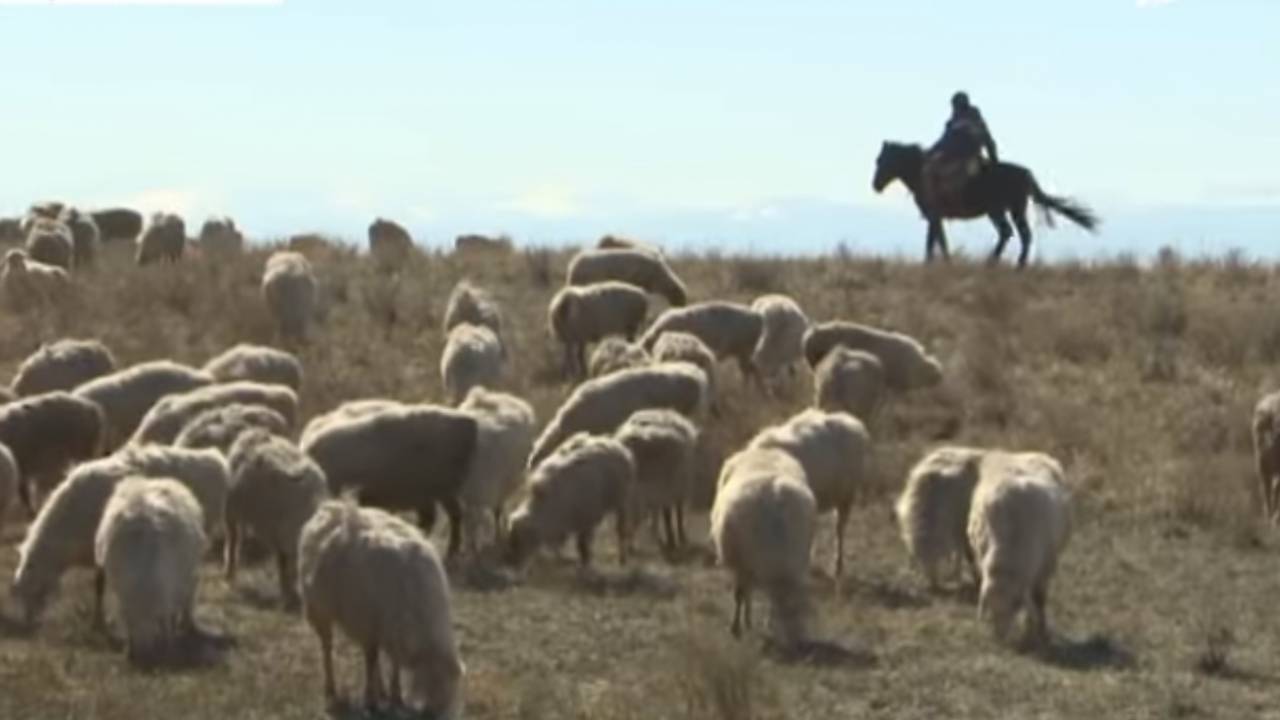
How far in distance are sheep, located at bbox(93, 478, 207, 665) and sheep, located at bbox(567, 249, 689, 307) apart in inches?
550

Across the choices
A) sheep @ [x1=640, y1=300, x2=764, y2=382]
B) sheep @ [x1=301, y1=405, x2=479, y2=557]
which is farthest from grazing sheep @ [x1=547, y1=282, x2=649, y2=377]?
sheep @ [x1=301, y1=405, x2=479, y2=557]

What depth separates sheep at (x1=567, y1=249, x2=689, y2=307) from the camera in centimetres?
2675

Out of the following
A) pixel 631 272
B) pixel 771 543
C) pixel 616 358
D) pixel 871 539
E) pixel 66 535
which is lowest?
pixel 871 539

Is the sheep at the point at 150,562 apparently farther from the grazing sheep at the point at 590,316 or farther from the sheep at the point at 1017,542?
the grazing sheep at the point at 590,316

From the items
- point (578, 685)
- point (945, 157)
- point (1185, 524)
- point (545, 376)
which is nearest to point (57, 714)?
point (578, 685)

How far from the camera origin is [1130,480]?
65.1 ft

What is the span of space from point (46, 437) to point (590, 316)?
25.3 ft

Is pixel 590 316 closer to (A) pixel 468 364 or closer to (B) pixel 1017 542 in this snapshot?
(A) pixel 468 364

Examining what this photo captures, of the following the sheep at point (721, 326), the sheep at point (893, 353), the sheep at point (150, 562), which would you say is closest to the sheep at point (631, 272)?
the sheep at point (721, 326)

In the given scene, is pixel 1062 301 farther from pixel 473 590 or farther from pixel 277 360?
pixel 473 590

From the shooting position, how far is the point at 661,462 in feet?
54.7

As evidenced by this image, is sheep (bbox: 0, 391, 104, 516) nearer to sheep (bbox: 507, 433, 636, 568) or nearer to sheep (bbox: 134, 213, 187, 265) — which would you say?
sheep (bbox: 507, 433, 636, 568)

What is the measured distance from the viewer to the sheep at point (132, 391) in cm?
1880

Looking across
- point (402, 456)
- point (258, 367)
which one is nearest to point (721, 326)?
point (258, 367)
